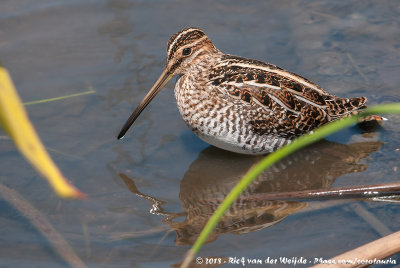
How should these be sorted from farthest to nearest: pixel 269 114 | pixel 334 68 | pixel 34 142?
1. pixel 334 68
2. pixel 269 114
3. pixel 34 142

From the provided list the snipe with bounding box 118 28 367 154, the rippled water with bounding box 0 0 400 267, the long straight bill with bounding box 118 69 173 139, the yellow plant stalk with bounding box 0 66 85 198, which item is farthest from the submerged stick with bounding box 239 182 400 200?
the yellow plant stalk with bounding box 0 66 85 198

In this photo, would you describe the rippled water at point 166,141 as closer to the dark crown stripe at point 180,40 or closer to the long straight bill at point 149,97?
the long straight bill at point 149,97

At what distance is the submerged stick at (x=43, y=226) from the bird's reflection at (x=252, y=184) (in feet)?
2.81

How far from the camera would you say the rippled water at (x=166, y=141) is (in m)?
4.54

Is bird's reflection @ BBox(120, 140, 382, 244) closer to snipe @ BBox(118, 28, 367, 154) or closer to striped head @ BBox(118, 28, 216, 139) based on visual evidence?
snipe @ BBox(118, 28, 367, 154)

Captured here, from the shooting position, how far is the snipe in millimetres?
5297

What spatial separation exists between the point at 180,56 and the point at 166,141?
38.1 inches

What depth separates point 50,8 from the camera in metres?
7.68

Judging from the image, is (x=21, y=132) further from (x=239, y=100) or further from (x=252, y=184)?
(x=252, y=184)

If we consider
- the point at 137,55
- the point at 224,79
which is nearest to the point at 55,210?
the point at 224,79

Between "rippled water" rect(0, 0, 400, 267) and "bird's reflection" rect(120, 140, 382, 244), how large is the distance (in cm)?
2

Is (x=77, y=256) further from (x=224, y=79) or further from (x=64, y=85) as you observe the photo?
(x=64, y=85)

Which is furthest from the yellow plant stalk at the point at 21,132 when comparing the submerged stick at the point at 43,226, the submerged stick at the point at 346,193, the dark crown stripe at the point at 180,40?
the dark crown stripe at the point at 180,40

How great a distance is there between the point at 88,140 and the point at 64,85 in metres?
1.07
